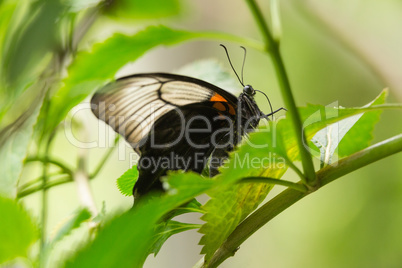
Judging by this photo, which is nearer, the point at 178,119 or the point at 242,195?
the point at 242,195

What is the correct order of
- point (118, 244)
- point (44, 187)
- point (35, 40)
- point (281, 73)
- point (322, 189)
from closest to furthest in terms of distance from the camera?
1. point (118, 244)
2. point (281, 73)
3. point (35, 40)
4. point (44, 187)
5. point (322, 189)

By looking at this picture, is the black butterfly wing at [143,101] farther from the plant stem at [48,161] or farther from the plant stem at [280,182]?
the plant stem at [280,182]

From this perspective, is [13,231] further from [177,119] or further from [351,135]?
[177,119]

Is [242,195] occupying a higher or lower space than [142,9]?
lower

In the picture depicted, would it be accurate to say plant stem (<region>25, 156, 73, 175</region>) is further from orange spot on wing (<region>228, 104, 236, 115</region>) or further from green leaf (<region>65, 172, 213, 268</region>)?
green leaf (<region>65, 172, 213, 268</region>)

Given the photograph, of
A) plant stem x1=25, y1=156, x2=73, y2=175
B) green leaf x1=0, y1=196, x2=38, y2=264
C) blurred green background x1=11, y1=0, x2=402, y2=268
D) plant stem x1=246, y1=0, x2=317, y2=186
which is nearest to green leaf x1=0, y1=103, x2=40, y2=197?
plant stem x1=25, y1=156, x2=73, y2=175

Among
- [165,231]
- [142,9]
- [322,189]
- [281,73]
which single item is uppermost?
[142,9]

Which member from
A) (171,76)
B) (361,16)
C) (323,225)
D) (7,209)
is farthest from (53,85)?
(323,225)

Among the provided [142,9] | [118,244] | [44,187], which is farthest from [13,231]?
[142,9]

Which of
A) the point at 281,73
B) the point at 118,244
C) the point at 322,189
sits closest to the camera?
the point at 118,244
